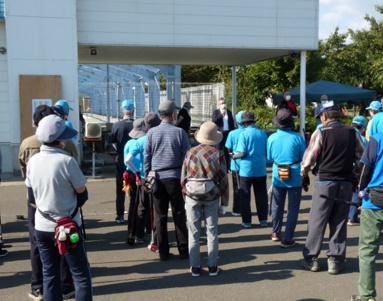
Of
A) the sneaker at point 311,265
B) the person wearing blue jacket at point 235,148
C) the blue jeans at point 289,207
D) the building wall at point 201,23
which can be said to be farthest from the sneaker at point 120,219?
the building wall at point 201,23

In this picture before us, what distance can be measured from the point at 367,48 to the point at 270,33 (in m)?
14.6

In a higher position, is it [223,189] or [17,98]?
[17,98]

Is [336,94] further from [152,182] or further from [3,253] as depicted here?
[3,253]

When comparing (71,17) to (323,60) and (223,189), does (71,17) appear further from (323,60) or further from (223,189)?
(323,60)

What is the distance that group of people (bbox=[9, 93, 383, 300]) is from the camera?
160 inches

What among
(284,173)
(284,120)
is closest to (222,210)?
(284,173)

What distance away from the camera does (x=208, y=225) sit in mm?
5504

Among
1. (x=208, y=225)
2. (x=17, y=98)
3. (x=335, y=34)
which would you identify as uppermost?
(x=335, y=34)

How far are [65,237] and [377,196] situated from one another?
2755 millimetres

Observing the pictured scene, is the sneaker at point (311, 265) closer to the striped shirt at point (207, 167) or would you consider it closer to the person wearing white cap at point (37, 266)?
the striped shirt at point (207, 167)

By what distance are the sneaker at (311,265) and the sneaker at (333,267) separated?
15 centimetres

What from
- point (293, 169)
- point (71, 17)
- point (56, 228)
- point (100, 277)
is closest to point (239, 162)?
point (293, 169)

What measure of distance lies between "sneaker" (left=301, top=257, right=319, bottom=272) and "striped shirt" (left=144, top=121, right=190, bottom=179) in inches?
72.0

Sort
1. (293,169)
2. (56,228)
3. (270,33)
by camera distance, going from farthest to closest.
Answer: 1. (270,33)
2. (293,169)
3. (56,228)
